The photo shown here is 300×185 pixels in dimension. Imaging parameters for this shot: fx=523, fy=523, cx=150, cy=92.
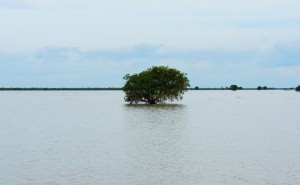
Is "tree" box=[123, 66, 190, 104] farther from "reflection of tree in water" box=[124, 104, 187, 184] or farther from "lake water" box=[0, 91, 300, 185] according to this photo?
"lake water" box=[0, 91, 300, 185]

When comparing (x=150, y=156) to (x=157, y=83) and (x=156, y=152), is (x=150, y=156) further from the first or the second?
(x=157, y=83)

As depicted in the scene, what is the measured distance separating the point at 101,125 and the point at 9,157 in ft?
70.0

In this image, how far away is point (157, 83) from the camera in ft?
259

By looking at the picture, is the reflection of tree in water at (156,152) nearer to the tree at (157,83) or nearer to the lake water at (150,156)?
the lake water at (150,156)

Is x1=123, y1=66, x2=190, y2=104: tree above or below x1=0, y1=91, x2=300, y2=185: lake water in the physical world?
above

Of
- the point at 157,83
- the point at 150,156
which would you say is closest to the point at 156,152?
the point at 150,156

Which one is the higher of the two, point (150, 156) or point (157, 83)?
point (157, 83)

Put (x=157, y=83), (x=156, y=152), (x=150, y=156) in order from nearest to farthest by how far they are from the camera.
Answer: (x=150, y=156)
(x=156, y=152)
(x=157, y=83)

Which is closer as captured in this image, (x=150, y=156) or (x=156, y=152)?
(x=150, y=156)

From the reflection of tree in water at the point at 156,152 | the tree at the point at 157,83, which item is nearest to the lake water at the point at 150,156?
the reflection of tree in water at the point at 156,152

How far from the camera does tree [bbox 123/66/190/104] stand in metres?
78.9

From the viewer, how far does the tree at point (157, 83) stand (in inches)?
3108

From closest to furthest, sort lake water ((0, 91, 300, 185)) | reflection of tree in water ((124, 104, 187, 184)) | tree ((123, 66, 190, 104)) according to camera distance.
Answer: lake water ((0, 91, 300, 185)) < reflection of tree in water ((124, 104, 187, 184)) < tree ((123, 66, 190, 104))

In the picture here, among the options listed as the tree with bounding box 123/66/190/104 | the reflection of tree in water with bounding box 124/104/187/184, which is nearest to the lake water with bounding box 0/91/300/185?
the reflection of tree in water with bounding box 124/104/187/184
